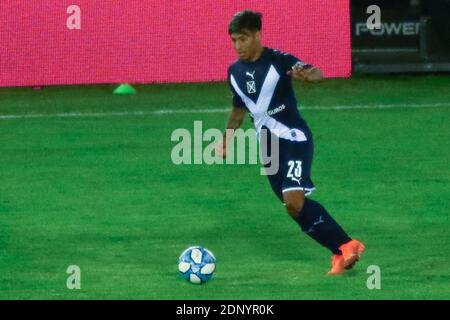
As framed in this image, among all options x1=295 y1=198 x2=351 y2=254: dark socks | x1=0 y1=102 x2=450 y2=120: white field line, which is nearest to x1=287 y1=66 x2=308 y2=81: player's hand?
x1=295 y1=198 x2=351 y2=254: dark socks

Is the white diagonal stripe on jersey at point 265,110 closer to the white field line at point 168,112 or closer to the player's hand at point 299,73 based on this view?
the player's hand at point 299,73

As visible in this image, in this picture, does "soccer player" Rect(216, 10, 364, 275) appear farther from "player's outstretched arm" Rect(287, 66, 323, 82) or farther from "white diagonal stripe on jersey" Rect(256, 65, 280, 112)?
"player's outstretched arm" Rect(287, 66, 323, 82)

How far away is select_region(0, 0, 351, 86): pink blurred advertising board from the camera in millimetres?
21500

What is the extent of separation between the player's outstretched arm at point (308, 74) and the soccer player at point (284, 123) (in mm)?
241

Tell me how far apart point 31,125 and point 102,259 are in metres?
7.92

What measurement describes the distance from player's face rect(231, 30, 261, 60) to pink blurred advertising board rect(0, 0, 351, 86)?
11.6 meters

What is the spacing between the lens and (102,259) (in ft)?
34.9

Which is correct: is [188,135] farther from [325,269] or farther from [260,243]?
[325,269]

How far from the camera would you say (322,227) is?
9984 millimetres

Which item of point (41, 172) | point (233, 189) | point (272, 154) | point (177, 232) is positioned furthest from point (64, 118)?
point (272, 154)

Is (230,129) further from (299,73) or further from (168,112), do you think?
(168,112)

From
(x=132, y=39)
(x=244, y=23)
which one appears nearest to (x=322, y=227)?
(x=244, y=23)

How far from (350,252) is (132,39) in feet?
40.0

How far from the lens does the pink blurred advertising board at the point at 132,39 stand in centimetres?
2150
